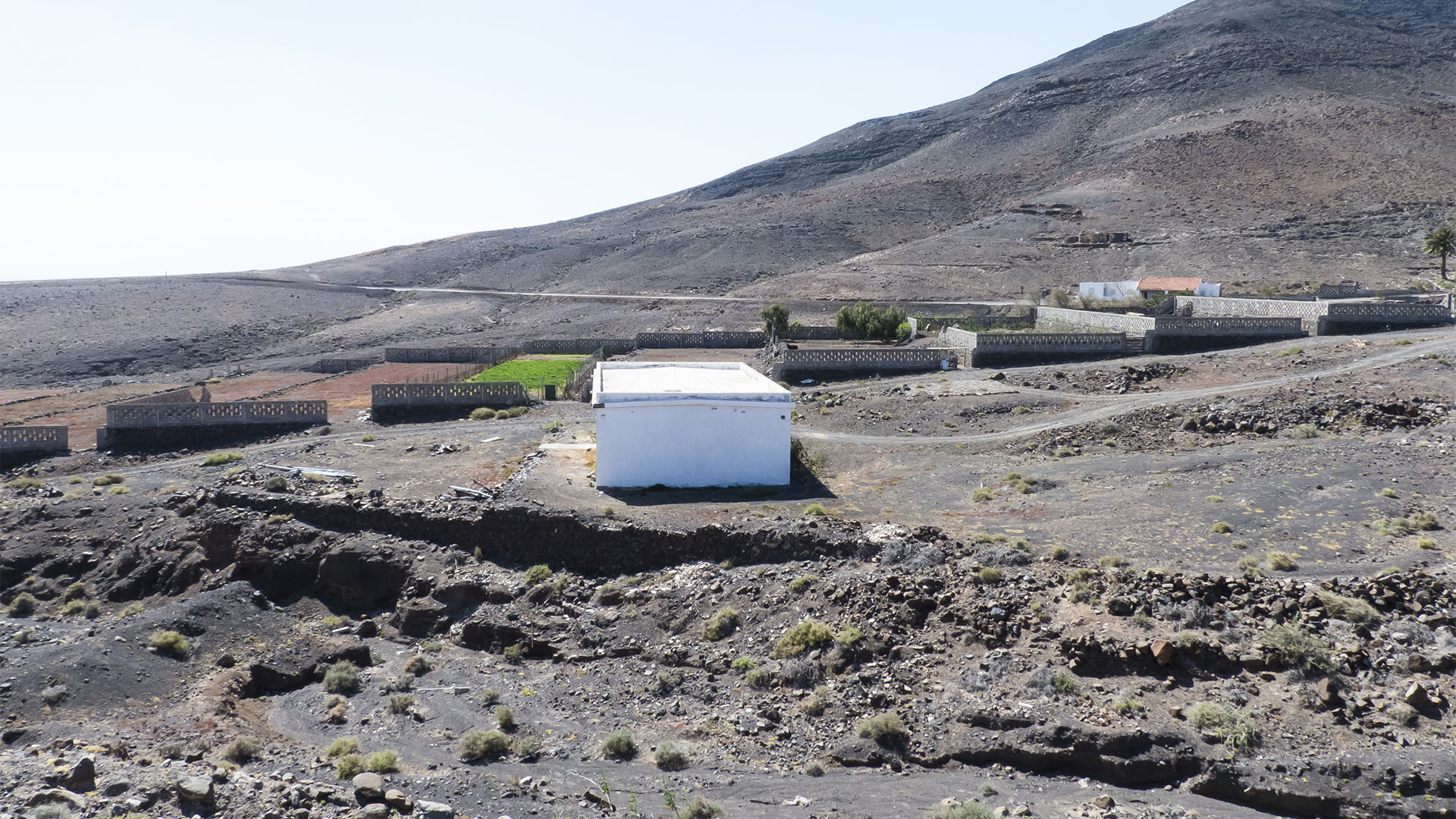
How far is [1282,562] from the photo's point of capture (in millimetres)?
15094

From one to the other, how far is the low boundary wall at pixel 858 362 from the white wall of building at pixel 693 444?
1388 centimetres

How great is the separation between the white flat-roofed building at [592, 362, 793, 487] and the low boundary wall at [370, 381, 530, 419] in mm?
12039

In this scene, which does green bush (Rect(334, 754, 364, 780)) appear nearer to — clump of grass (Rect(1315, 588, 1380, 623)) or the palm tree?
clump of grass (Rect(1315, 588, 1380, 623))

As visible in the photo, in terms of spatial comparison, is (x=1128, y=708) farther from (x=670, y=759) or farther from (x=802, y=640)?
(x=670, y=759)

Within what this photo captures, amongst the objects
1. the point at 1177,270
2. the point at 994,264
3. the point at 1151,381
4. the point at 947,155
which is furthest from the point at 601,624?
the point at 947,155

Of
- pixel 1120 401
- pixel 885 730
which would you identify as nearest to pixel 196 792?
pixel 885 730

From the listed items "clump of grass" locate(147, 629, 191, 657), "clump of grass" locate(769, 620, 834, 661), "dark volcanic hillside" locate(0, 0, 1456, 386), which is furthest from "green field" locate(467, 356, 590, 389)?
"clump of grass" locate(769, 620, 834, 661)

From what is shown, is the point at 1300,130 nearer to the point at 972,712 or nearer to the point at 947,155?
the point at 947,155

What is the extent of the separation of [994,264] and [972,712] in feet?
238

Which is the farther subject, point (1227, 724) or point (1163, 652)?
point (1163, 652)

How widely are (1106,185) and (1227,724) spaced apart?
313 feet

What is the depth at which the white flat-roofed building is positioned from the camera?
72.9 feet

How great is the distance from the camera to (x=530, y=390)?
36.6 meters

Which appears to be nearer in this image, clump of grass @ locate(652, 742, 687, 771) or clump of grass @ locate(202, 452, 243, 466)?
clump of grass @ locate(652, 742, 687, 771)
